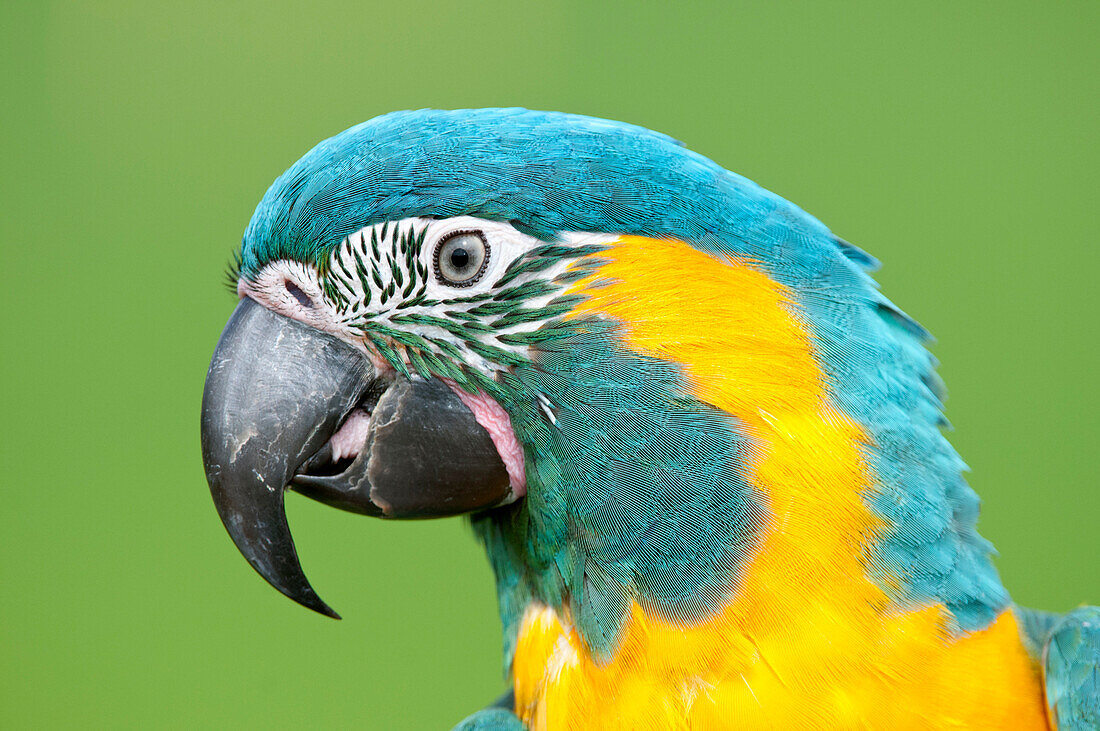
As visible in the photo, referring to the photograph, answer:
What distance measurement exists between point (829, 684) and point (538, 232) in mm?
644

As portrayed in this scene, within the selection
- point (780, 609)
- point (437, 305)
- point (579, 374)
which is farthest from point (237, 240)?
point (780, 609)

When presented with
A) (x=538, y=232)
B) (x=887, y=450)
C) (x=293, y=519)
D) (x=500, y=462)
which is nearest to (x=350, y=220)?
(x=538, y=232)

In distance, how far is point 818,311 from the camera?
1100 mm

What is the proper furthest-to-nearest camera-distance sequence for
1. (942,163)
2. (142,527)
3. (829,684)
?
(142,527) → (942,163) → (829,684)

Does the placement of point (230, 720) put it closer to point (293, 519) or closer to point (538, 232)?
point (293, 519)

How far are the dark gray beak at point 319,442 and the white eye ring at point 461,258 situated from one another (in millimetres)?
139

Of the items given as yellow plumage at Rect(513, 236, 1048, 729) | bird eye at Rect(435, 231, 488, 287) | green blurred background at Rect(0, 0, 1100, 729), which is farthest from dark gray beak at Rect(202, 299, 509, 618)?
green blurred background at Rect(0, 0, 1100, 729)

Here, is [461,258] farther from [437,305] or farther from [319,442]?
[319,442]

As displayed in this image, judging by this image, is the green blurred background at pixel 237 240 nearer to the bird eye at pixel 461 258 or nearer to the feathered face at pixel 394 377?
the feathered face at pixel 394 377

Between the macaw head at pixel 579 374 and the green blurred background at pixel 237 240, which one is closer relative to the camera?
the macaw head at pixel 579 374

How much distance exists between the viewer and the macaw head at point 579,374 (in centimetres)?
104

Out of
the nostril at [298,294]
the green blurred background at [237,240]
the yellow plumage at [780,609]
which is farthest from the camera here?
the green blurred background at [237,240]

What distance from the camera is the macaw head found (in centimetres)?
104

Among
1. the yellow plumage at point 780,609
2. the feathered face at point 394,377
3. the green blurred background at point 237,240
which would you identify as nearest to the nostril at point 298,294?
the feathered face at point 394,377
